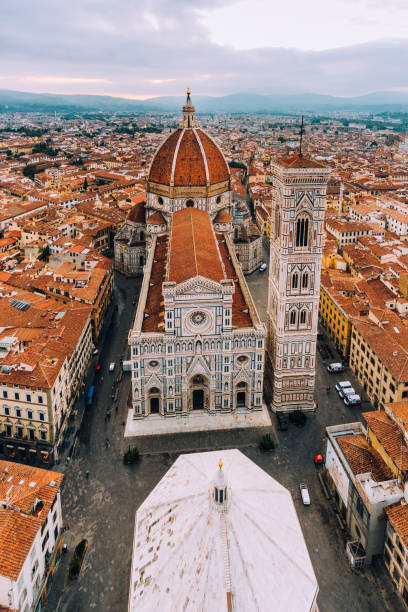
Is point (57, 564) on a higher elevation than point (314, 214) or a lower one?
lower

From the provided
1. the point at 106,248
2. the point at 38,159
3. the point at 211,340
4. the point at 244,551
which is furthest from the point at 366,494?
the point at 38,159

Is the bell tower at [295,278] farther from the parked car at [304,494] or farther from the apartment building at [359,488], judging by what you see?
the parked car at [304,494]

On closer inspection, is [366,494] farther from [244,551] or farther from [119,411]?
[119,411]

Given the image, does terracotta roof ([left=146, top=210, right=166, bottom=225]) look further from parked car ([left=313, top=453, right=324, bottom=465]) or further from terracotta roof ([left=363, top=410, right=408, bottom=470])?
terracotta roof ([left=363, top=410, right=408, bottom=470])

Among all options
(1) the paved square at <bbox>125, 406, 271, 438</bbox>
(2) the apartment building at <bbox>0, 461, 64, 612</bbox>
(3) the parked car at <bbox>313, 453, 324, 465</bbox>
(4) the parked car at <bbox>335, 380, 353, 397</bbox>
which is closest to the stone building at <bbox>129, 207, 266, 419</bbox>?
(1) the paved square at <bbox>125, 406, 271, 438</bbox>

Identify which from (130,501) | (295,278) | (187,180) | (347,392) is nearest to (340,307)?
(347,392)
